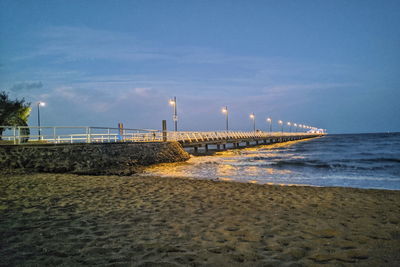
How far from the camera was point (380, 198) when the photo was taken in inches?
331

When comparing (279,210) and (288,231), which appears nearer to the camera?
(288,231)

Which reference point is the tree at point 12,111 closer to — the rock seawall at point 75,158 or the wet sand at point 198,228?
the rock seawall at point 75,158

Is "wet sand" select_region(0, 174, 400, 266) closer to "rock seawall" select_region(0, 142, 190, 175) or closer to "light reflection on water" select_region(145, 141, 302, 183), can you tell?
"light reflection on water" select_region(145, 141, 302, 183)

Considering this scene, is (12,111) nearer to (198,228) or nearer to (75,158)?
(75,158)

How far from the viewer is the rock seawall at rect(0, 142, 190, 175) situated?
49.0ft

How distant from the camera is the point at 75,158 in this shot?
1642 centimetres

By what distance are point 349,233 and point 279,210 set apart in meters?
1.90

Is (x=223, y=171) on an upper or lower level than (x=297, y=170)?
upper

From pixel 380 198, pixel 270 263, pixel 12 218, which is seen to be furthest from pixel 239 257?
pixel 380 198

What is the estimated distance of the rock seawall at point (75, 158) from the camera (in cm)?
1494

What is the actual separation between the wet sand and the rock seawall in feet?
21.3

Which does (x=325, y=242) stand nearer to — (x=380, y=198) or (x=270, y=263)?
(x=270, y=263)

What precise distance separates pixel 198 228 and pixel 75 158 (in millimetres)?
13335

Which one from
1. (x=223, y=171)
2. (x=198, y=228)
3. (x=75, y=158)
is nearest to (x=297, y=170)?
(x=223, y=171)
